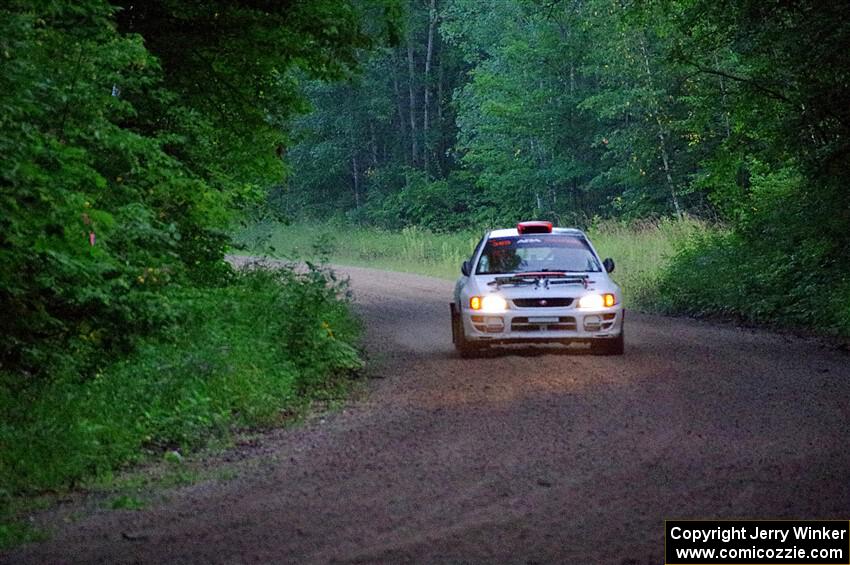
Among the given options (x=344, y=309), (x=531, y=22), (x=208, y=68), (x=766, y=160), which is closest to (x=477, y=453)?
(x=208, y=68)

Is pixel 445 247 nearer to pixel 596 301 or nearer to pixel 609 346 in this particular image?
pixel 609 346

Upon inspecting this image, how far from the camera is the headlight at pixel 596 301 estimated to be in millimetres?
16422

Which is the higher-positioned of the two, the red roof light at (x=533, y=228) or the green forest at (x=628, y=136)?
the green forest at (x=628, y=136)

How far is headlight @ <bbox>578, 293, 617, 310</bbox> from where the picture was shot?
647 inches

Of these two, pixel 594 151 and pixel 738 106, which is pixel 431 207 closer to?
pixel 594 151

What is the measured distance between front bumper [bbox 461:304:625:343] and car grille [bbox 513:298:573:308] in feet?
0.20

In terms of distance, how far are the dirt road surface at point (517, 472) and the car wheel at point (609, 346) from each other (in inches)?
30.7

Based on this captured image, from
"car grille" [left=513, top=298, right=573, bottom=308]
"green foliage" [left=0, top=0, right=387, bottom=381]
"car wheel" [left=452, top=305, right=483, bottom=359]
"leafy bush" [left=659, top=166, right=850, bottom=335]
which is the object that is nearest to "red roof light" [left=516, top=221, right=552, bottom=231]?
"car wheel" [left=452, top=305, right=483, bottom=359]

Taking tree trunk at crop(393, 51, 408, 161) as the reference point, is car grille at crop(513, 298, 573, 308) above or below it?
below

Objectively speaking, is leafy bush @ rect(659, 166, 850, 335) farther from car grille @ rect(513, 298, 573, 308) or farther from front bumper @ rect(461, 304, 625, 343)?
car grille @ rect(513, 298, 573, 308)

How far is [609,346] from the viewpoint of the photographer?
1675 centimetres

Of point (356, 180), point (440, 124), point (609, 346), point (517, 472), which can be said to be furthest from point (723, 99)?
point (356, 180)

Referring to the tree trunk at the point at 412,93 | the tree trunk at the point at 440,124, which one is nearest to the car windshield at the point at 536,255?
the tree trunk at the point at 412,93

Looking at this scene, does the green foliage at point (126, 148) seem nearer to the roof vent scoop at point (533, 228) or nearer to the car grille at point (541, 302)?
the roof vent scoop at point (533, 228)
